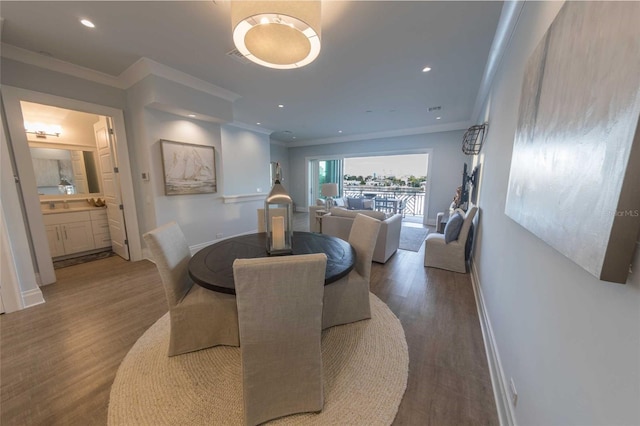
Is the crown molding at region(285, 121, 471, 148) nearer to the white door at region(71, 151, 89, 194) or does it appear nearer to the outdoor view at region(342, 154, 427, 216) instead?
the outdoor view at region(342, 154, 427, 216)

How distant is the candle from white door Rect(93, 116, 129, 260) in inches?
128

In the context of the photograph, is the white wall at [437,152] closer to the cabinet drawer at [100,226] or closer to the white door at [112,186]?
the white door at [112,186]

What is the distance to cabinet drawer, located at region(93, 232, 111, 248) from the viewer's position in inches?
157

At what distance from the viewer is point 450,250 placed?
3.19m

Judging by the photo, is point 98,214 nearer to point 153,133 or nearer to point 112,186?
point 112,186

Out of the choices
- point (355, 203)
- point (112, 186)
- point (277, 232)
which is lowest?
point (355, 203)

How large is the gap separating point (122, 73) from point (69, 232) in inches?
107

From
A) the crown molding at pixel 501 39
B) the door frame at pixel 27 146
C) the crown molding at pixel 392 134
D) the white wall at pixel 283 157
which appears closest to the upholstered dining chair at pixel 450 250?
the crown molding at pixel 501 39

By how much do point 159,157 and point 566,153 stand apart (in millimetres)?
4210

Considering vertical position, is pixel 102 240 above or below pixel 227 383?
above

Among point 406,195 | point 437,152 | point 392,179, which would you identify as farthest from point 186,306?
point 392,179

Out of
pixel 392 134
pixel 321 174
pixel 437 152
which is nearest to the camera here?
pixel 437 152

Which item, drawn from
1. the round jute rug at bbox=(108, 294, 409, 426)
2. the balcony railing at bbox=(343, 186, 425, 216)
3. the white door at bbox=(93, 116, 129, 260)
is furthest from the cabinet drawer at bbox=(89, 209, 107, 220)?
the balcony railing at bbox=(343, 186, 425, 216)

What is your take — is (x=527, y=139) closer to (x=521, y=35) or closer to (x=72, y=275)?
(x=521, y=35)
